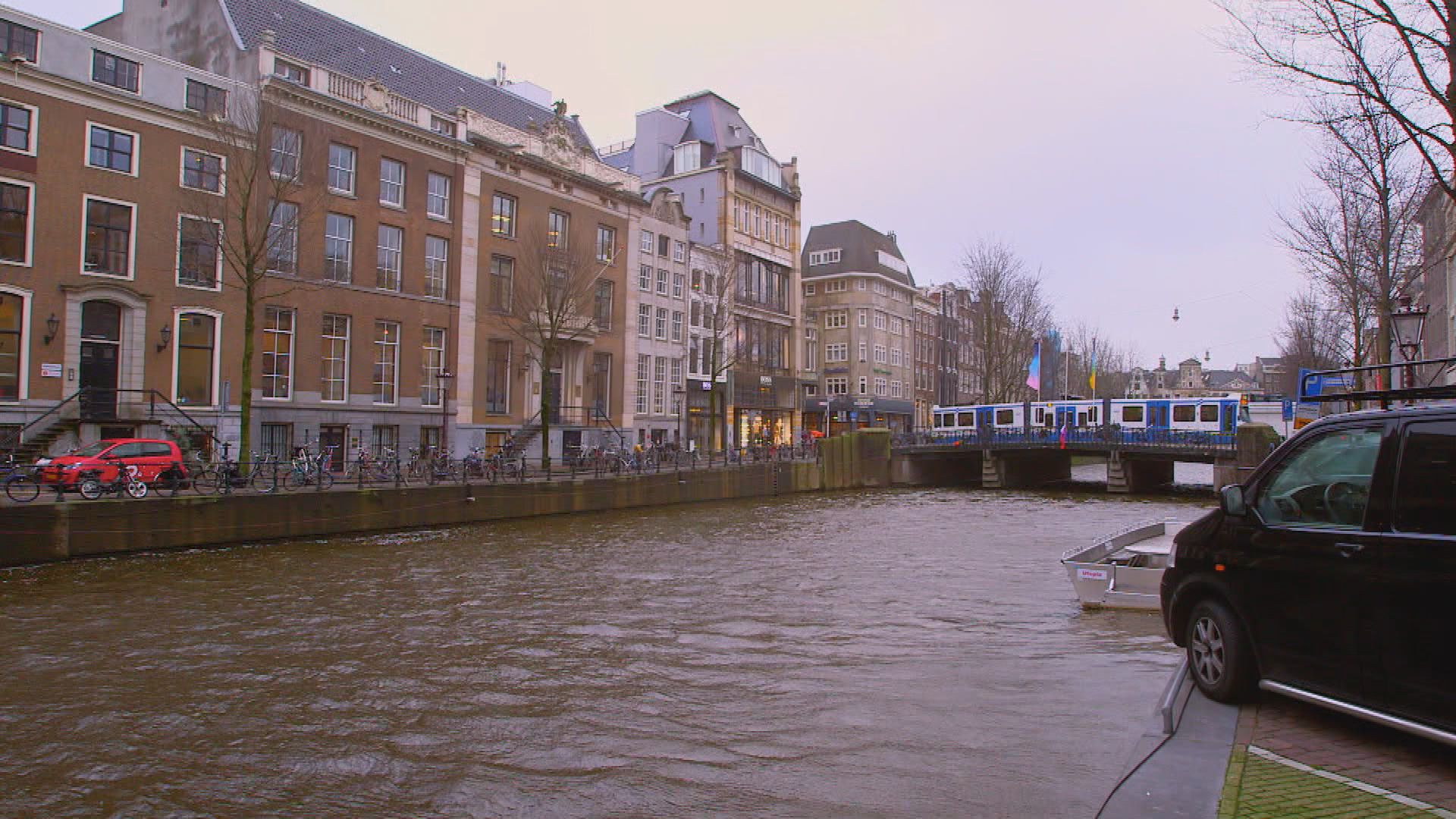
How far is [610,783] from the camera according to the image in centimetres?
738

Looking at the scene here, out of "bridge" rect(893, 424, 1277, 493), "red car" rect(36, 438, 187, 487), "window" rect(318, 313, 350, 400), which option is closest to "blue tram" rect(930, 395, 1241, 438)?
"bridge" rect(893, 424, 1277, 493)

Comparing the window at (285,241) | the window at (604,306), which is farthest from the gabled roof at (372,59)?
the window at (604,306)

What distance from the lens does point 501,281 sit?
45000 millimetres

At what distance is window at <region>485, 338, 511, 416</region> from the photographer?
4431 cm

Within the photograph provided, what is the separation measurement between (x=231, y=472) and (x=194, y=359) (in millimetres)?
11163

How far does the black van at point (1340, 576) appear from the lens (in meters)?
5.45

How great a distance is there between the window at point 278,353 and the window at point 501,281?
10.7 meters

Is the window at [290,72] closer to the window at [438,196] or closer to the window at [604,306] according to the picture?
the window at [438,196]

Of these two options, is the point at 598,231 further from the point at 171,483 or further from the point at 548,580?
the point at 548,580

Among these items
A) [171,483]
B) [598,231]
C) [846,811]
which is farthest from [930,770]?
[598,231]

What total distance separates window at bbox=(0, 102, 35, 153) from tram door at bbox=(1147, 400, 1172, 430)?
58.1 meters

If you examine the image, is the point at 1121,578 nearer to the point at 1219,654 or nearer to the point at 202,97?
the point at 1219,654

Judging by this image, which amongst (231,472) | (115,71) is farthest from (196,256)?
(231,472)

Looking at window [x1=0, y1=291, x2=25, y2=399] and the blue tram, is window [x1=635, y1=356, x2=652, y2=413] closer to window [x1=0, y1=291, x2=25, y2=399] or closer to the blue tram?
the blue tram
